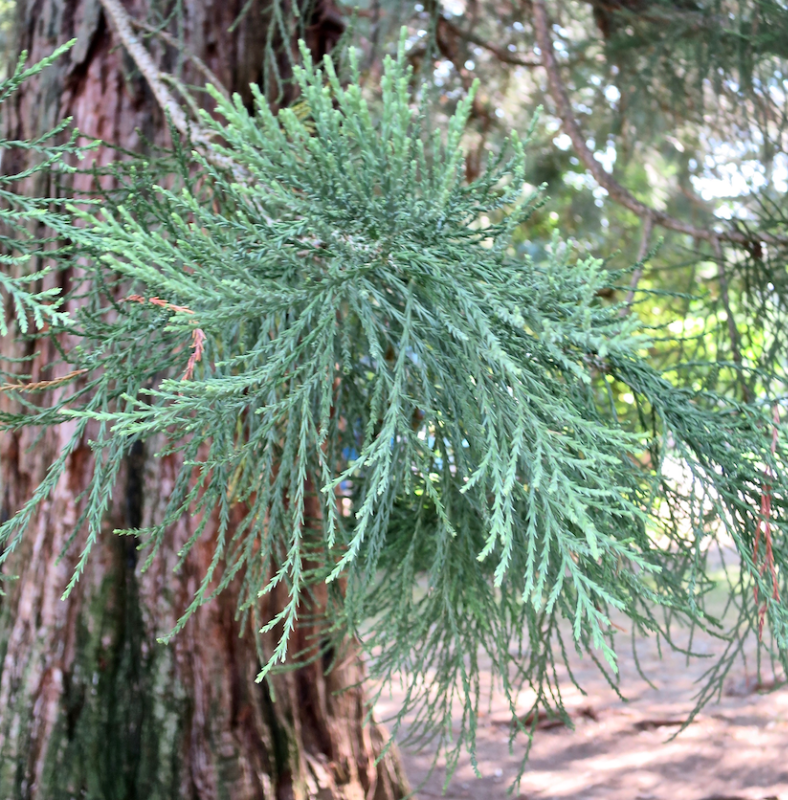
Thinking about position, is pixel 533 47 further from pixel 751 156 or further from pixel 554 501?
pixel 554 501

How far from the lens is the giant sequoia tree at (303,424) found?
43.5 inches

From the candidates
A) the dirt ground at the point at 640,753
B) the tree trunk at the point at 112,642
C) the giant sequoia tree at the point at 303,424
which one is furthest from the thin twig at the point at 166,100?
the dirt ground at the point at 640,753

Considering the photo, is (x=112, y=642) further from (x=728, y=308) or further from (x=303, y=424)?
(x=728, y=308)

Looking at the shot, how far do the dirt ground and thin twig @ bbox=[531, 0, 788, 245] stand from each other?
2.15 metres

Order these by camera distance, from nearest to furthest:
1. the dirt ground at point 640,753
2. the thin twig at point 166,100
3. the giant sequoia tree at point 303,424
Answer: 1. the giant sequoia tree at point 303,424
2. the thin twig at point 166,100
3. the dirt ground at point 640,753

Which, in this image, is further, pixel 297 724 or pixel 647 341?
pixel 297 724

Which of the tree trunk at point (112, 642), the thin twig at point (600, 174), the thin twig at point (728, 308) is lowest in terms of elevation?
the tree trunk at point (112, 642)

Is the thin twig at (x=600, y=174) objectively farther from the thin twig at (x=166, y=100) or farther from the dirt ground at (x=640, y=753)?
the dirt ground at (x=640, y=753)

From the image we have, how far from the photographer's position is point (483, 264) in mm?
1199

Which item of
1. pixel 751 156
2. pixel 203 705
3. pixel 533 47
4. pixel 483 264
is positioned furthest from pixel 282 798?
pixel 751 156

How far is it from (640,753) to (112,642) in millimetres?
3309

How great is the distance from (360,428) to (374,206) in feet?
2.34

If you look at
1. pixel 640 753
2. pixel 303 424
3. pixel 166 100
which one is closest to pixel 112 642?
pixel 303 424

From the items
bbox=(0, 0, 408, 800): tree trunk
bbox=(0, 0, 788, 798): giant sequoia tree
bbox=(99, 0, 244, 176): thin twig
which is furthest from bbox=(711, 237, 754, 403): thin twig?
bbox=(0, 0, 408, 800): tree trunk
